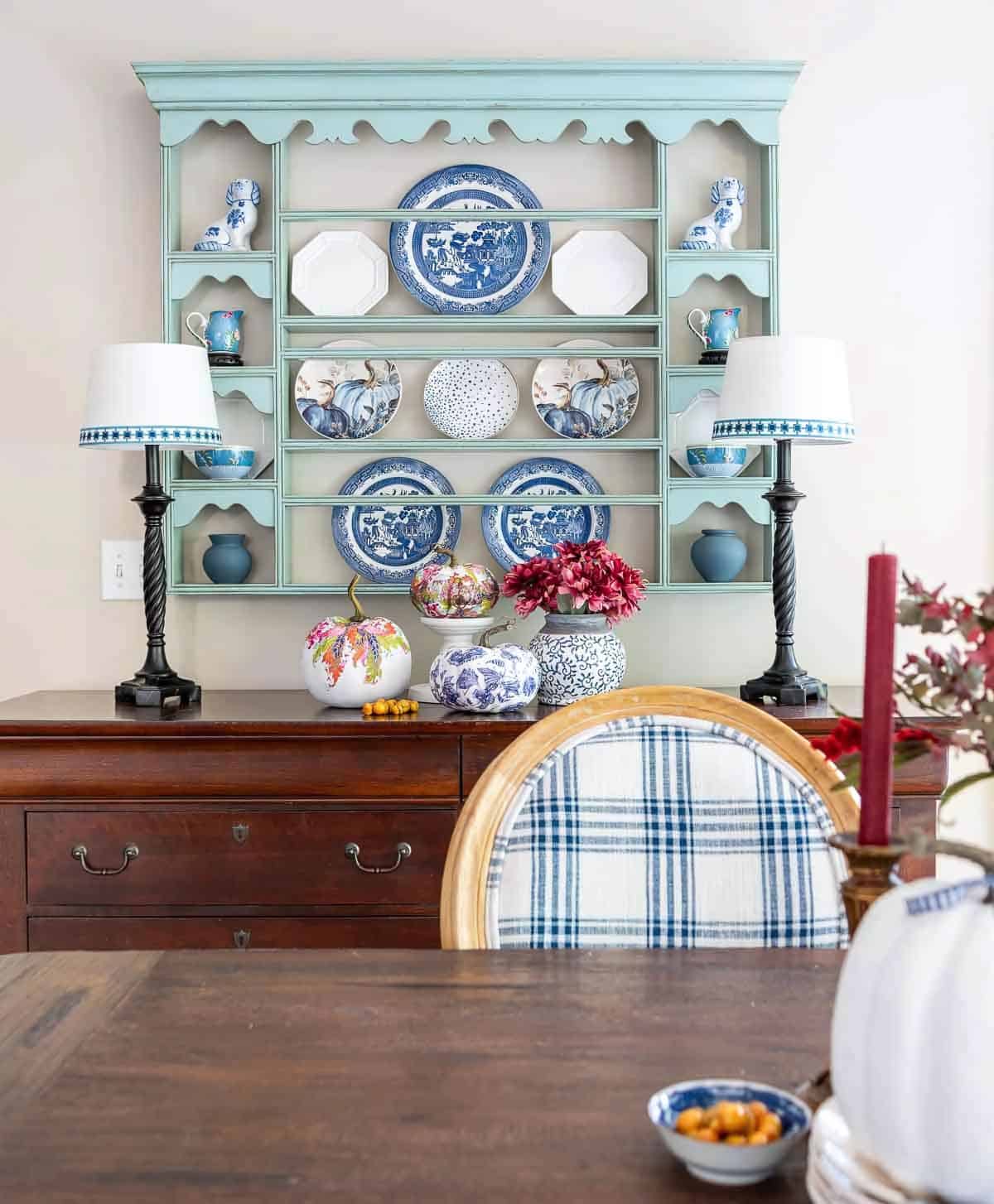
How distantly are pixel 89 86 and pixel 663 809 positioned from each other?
6.85 feet

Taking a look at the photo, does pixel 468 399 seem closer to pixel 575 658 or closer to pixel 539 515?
pixel 539 515

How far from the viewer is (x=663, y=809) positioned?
A: 123cm

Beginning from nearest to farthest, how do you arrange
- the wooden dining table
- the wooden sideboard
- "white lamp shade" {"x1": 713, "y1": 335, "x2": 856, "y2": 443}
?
the wooden dining table, the wooden sideboard, "white lamp shade" {"x1": 713, "y1": 335, "x2": 856, "y2": 443}

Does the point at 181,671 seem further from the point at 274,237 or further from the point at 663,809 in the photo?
the point at 663,809

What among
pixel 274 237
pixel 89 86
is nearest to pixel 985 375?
pixel 274 237

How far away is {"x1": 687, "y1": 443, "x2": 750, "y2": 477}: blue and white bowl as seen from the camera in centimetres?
245

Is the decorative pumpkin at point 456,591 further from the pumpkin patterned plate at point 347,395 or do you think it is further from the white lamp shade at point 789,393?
the white lamp shade at point 789,393

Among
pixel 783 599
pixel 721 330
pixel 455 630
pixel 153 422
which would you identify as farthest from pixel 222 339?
pixel 783 599

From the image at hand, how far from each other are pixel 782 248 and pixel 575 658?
1.01 m

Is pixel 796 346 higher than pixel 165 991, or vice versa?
pixel 796 346

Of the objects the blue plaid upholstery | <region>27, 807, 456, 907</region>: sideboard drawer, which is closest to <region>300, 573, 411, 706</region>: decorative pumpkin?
<region>27, 807, 456, 907</region>: sideboard drawer

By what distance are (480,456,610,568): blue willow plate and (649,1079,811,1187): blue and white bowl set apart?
1.85 meters

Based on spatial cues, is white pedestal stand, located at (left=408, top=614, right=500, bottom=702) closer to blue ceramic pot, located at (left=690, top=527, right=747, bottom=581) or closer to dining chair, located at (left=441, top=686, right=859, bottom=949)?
blue ceramic pot, located at (left=690, top=527, right=747, bottom=581)

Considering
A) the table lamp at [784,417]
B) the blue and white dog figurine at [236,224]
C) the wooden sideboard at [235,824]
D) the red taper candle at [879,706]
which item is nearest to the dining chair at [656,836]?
the red taper candle at [879,706]
